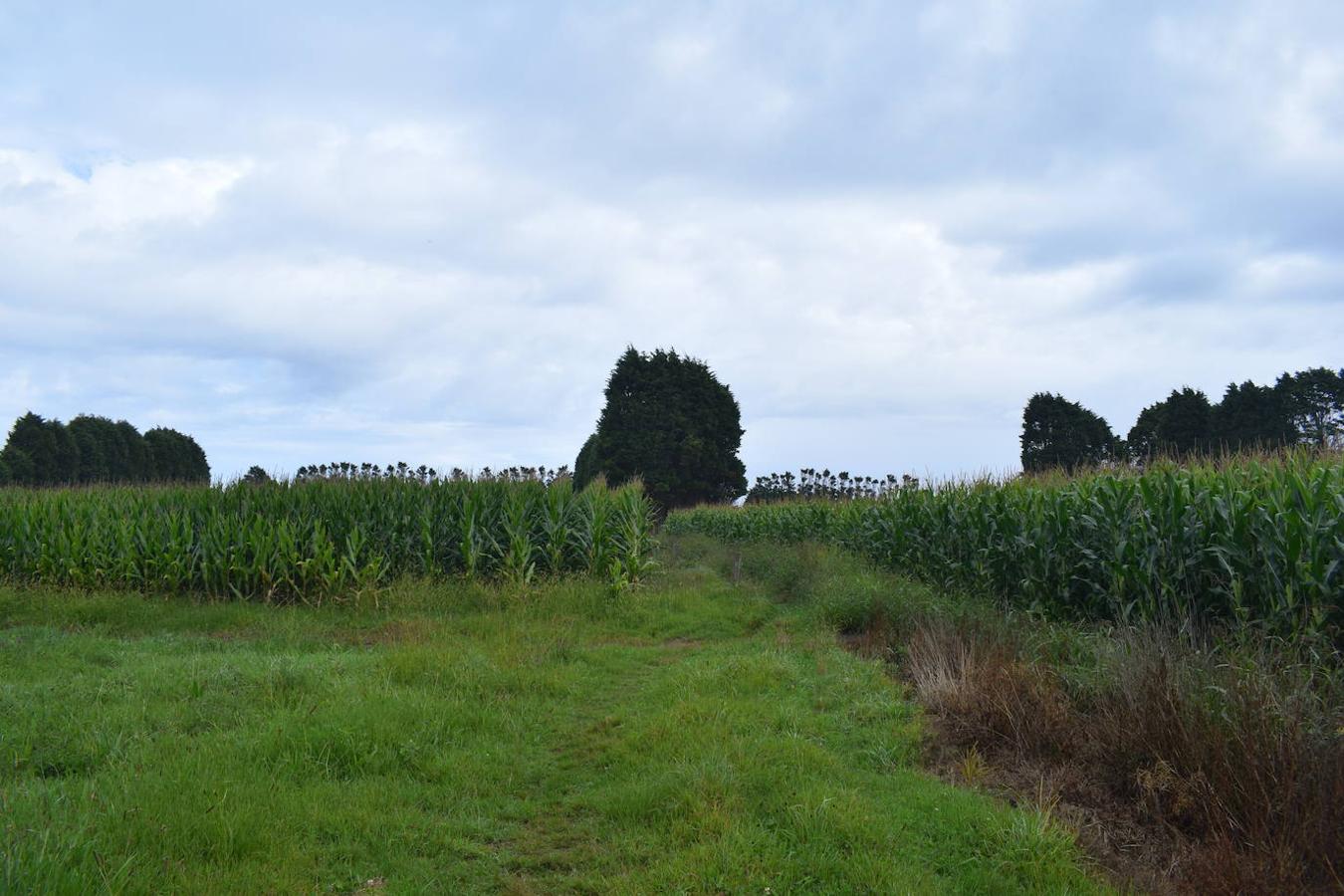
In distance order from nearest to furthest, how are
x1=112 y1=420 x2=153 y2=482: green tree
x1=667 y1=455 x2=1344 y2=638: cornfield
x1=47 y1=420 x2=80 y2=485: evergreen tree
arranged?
x1=667 y1=455 x2=1344 y2=638: cornfield → x1=47 y1=420 x2=80 y2=485: evergreen tree → x1=112 y1=420 x2=153 y2=482: green tree

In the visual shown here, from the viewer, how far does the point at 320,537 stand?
14.5 m

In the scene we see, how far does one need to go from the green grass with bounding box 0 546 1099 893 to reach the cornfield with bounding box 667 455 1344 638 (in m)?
3.30

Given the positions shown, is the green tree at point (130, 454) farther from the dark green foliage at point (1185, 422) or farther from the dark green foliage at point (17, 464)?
the dark green foliage at point (1185, 422)

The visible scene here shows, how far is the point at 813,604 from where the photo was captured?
1359 cm

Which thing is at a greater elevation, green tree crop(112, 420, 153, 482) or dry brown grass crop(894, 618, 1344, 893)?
green tree crop(112, 420, 153, 482)

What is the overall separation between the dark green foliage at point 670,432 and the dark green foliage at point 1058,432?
17.8 metres

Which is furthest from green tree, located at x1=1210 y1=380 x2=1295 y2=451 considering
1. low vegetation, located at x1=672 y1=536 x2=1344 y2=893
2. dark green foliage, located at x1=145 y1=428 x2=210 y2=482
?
dark green foliage, located at x1=145 y1=428 x2=210 y2=482

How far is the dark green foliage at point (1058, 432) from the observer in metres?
41.6

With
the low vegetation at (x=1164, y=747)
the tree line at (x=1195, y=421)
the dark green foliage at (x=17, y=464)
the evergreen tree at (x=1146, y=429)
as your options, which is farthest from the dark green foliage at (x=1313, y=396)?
the dark green foliage at (x=17, y=464)

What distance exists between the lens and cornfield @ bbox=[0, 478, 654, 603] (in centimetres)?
1445

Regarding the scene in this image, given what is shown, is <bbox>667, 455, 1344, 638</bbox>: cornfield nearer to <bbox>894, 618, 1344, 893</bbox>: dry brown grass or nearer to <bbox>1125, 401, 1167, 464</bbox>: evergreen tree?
<bbox>894, 618, 1344, 893</bbox>: dry brown grass

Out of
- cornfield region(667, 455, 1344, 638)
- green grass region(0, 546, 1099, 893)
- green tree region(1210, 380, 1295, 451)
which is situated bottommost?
green grass region(0, 546, 1099, 893)

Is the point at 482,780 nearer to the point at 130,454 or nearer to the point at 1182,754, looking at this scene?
the point at 1182,754

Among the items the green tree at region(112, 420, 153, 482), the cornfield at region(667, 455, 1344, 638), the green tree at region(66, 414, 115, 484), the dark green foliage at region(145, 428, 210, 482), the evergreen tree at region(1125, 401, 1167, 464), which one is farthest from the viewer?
the dark green foliage at region(145, 428, 210, 482)
